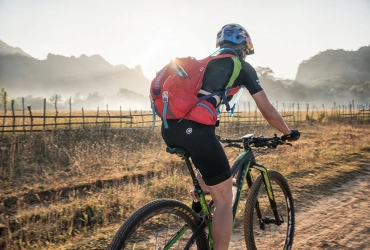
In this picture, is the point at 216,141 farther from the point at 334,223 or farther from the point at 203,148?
the point at 334,223

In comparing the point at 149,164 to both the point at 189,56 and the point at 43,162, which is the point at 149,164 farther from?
the point at 189,56

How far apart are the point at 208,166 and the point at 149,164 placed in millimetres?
8465

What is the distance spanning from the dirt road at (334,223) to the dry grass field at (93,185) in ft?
1.01

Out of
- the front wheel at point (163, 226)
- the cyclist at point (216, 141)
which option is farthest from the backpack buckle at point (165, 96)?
the front wheel at point (163, 226)

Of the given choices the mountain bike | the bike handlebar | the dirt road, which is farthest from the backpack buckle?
the dirt road

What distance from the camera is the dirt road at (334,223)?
3.88 meters

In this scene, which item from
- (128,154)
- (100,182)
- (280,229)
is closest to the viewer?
(280,229)

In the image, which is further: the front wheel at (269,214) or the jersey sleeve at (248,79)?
the front wheel at (269,214)

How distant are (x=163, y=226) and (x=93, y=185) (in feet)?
20.4

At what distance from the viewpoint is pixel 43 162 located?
10930mm

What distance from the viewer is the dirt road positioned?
3.88 m

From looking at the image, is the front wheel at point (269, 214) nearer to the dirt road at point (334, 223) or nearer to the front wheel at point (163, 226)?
the dirt road at point (334, 223)

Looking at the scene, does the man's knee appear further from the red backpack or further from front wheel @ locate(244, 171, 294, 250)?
front wheel @ locate(244, 171, 294, 250)

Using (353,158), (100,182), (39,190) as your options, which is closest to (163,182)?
(100,182)
